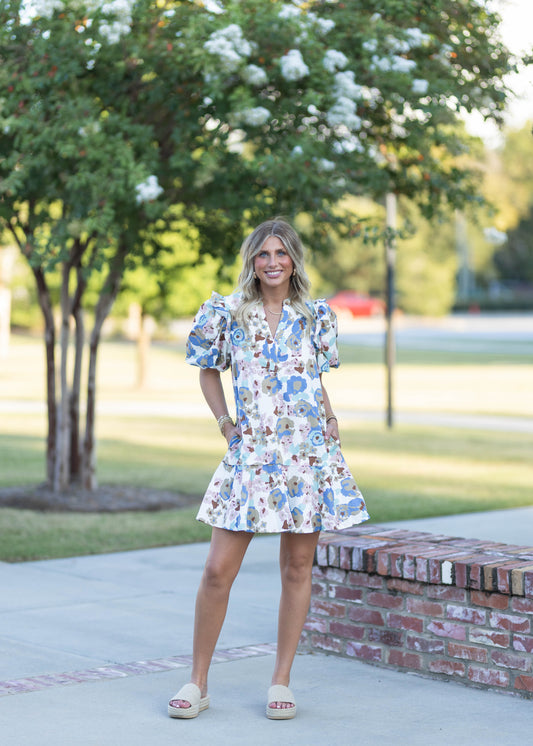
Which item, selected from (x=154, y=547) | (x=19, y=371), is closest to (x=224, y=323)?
(x=154, y=547)

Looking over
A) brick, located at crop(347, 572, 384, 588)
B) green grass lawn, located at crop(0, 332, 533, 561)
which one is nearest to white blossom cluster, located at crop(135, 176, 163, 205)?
green grass lawn, located at crop(0, 332, 533, 561)

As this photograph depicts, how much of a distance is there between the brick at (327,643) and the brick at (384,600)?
291 millimetres

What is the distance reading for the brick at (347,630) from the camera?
18.1 ft

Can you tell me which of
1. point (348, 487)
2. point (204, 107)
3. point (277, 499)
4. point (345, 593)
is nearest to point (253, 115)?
point (204, 107)

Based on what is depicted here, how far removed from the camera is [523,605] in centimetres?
493

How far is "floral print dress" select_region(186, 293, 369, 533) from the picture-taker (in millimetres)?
4629

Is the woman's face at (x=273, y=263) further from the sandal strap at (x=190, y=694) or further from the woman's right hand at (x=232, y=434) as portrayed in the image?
the sandal strap at (x=190, y=694)

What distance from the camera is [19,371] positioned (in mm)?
32969

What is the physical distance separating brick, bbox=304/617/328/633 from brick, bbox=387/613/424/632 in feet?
1.30

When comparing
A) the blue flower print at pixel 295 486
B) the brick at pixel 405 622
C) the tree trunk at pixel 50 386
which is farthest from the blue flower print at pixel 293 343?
the tree trunk at pixel 50 386

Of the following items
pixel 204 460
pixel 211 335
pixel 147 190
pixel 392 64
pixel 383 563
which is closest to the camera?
pixel 211 335

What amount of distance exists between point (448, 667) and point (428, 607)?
26 cm

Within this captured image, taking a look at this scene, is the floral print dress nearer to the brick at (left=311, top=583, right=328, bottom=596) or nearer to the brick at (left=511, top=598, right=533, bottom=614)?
the brick at (left=511, top=598, right=533, bottom=614)

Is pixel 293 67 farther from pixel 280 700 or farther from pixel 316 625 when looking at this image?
pixel 280 700
